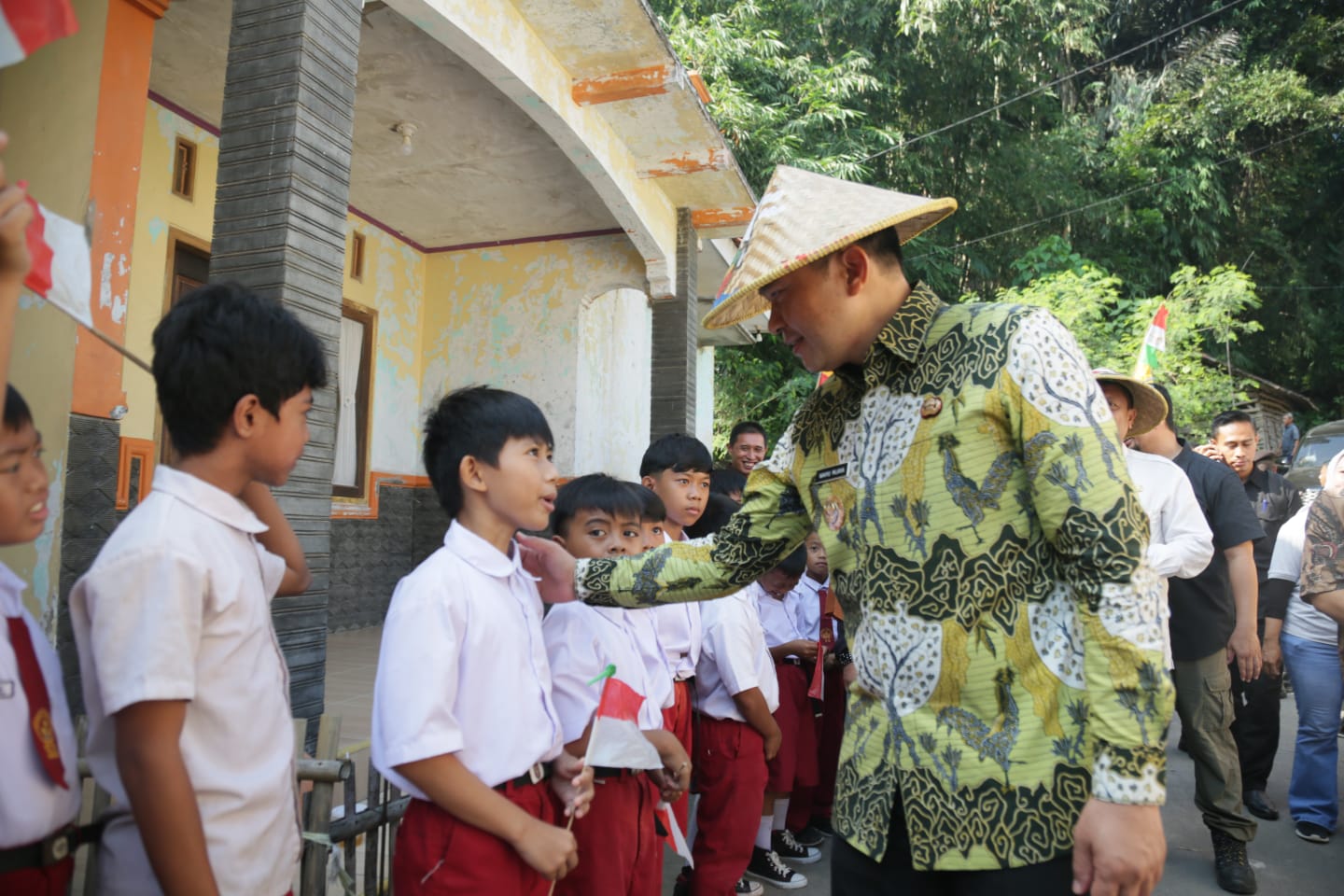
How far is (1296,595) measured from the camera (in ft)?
15.1

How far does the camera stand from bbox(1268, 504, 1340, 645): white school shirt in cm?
446

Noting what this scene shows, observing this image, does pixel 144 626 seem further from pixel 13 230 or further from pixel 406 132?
pixel 406 132

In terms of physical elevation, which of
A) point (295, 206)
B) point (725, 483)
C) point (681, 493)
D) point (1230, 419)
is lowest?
point (681, 493)

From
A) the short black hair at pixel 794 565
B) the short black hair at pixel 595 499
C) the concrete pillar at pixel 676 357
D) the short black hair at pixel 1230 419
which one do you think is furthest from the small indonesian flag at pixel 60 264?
the concrete pillar at pixel 676 357

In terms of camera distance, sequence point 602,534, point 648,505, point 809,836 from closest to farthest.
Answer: point 602,534
point 648,505
point 809,836

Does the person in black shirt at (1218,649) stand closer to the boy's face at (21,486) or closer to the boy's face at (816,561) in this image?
the boy's face at (816,561)

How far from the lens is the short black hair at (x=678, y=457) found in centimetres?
390

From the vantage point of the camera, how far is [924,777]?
148 centimetres

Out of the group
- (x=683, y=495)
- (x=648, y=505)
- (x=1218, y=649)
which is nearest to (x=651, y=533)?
(x=648, y=505)

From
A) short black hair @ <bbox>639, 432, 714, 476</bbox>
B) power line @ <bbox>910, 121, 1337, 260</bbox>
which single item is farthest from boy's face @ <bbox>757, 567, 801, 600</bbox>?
power line @ <bbox>910, 121, 1337, 260</bbox>

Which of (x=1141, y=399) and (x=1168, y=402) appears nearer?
(x=1141, y=399)

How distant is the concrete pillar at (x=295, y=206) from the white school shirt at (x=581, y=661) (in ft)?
3.55

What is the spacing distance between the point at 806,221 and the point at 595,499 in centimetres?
126

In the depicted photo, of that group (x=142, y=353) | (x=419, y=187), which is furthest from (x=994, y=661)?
(x=419, y=187)
